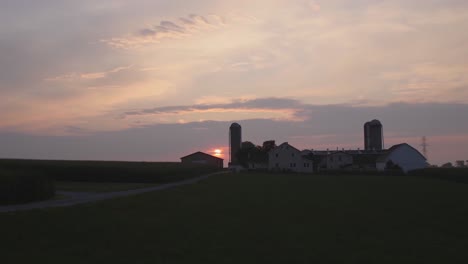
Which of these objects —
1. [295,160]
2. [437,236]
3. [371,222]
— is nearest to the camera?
[437,236]

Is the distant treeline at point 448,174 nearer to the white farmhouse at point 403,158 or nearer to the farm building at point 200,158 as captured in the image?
the white farmhouse at point 403,158

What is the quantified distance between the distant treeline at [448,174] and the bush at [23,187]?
52230mm

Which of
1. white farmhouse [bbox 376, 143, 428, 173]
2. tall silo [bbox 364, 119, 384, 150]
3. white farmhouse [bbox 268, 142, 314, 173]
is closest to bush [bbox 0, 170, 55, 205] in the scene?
white farmhouse [bbox 376, 143, 428, 173]

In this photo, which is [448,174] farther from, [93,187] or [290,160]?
[290,160]

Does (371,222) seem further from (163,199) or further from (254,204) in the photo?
(163,199)

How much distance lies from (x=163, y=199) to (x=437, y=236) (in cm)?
1611

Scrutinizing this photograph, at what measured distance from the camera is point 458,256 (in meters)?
13.8

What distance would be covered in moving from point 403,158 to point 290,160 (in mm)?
25916

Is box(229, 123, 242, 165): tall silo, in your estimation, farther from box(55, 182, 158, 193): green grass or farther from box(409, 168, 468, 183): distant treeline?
box(55, 182, 158, 193): green grass

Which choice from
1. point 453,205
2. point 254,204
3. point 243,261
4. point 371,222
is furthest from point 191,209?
point 453,205

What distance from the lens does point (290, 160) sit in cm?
12838

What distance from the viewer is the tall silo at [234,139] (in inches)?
5940

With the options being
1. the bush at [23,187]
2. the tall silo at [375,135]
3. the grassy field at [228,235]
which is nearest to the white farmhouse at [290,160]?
the tall silo at [375,135]

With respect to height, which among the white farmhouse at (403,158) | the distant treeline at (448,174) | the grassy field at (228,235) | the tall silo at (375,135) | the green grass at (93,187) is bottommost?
the grassy field at (228,235)
